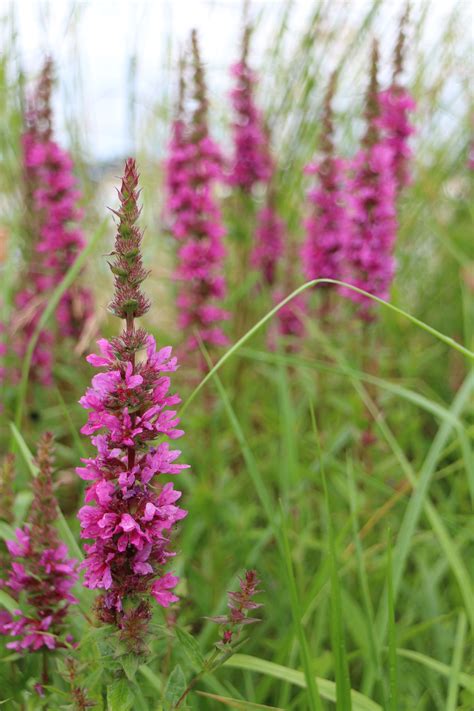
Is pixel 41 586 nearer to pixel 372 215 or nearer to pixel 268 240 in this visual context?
pixel 372 215

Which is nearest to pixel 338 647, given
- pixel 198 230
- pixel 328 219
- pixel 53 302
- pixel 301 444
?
pixel 53 302

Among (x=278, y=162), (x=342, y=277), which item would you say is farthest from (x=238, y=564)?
(x=278, y=162)

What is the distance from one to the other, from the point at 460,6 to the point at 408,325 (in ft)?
6.09

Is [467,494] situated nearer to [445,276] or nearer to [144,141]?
[445,276]

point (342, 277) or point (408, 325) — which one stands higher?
point (342, 277)

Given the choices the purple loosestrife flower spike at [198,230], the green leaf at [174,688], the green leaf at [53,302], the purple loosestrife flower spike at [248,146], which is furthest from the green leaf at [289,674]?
the purple loosestrife flower spike at [248,146]

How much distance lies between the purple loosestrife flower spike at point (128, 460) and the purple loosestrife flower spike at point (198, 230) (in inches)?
76.0

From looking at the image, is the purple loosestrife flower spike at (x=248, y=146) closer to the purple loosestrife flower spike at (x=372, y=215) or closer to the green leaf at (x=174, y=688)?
the purple loosestrife flower spike at (x=372, y=215)

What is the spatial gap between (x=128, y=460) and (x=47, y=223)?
7.53ft

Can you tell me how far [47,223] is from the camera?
10.6 feet

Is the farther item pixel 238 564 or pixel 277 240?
pixel 277 240

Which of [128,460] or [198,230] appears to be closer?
[128,460]

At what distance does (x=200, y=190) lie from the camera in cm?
321

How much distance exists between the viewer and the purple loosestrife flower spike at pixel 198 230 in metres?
3.15
